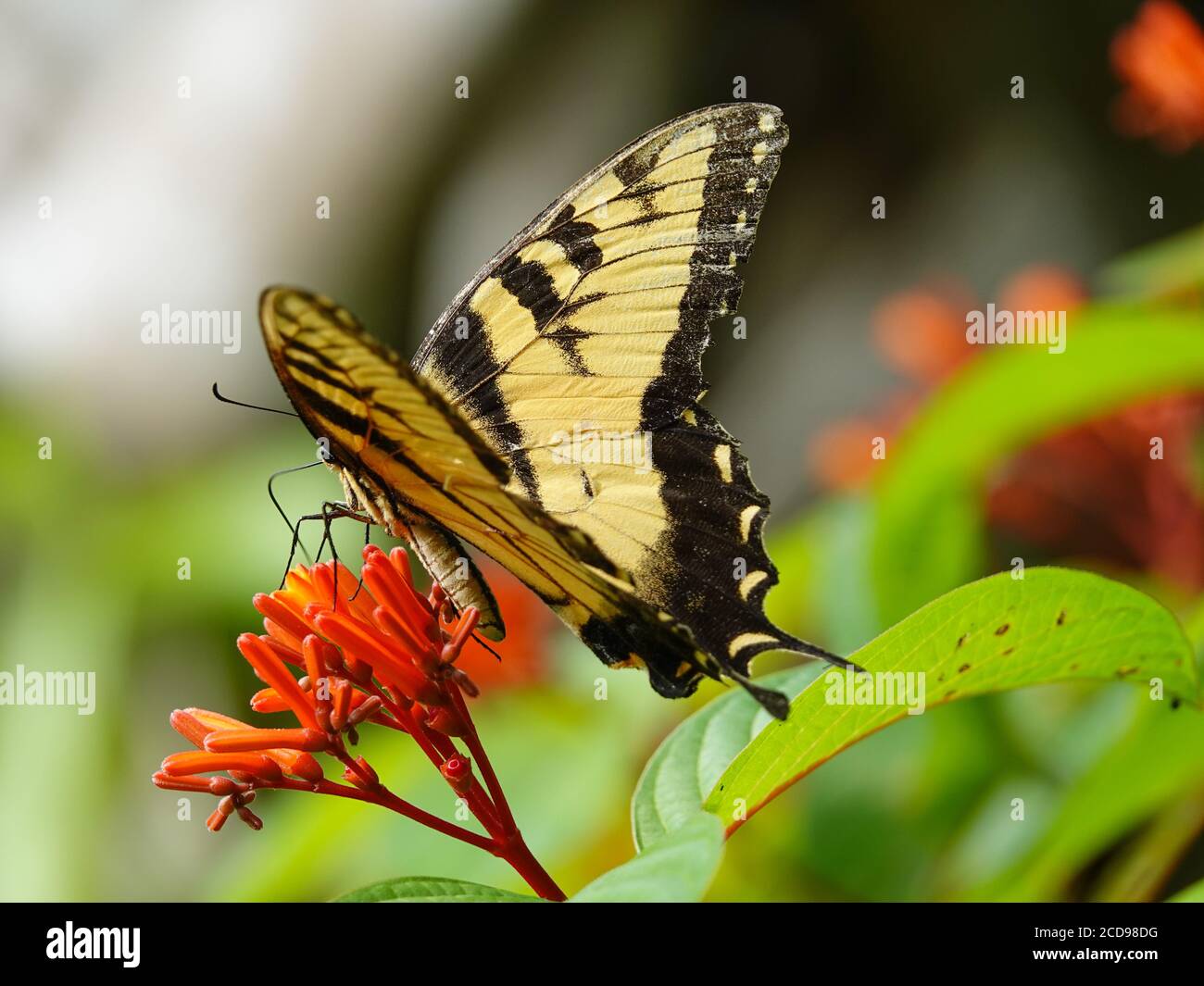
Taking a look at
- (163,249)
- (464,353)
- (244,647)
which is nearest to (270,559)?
(163,249)

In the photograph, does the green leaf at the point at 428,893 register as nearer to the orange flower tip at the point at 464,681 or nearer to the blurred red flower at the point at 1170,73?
the orange flower tip at the point at 464,681

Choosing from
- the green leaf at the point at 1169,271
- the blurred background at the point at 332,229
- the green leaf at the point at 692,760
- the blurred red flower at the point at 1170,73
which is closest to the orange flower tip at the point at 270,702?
the green leaf at the point at 692,760

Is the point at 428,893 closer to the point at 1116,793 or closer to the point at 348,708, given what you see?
the point at 348,708

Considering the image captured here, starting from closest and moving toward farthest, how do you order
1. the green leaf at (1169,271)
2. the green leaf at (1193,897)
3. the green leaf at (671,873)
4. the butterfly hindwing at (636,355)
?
1. the green leaf at (671,873)
2. the green leaf at (1193,897)
3. the butterfly hindwing at (636,355)
4. the green leaf at (1169,271)

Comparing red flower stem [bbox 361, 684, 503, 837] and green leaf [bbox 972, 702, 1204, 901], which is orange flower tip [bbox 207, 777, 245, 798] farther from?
green leaf [bbox 972, 702, 1204, 901]

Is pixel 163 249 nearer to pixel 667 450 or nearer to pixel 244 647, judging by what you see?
pixel 667 450
